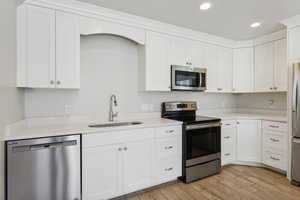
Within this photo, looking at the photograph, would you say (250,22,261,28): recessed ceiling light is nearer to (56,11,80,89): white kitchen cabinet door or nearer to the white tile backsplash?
the white tile backsplash

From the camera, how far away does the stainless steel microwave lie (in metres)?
2.84

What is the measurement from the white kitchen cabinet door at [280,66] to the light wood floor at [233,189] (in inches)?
64.2

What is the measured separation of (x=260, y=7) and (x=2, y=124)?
3335 millimetres

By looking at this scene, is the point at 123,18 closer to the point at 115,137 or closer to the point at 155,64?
the point at 155,64

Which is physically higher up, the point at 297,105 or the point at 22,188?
the point at 297,105

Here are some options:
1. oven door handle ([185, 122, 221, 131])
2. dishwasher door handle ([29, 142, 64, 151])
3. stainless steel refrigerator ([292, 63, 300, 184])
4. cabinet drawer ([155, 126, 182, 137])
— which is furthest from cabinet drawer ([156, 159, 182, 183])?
stainless steel refrigerator ([292, 63, 300, 184])

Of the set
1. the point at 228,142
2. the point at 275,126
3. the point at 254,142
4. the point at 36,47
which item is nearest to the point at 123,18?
the point at 36,47

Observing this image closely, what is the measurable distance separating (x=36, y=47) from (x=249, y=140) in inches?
151

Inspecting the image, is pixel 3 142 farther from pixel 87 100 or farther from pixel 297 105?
pixel 297 105

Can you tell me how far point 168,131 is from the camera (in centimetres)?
243

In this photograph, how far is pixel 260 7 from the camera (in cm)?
225

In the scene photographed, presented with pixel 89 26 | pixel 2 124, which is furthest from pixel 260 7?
pixel 2 124

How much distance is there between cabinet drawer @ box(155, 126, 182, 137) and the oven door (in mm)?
134

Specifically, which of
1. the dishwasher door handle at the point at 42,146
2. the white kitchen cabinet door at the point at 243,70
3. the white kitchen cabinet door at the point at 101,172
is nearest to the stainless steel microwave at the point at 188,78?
the white kitchen cabinet door at the point at 243,70
